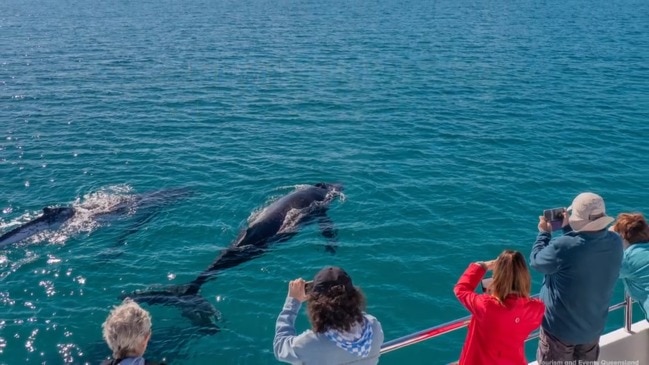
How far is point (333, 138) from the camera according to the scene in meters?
26.7

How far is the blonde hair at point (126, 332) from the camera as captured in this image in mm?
5785

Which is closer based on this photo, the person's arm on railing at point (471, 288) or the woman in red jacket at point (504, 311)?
the woman in red jacket at point (504, 311)

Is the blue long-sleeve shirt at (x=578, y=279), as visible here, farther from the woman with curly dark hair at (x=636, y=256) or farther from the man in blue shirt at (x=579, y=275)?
the woman with curly dark hair at (x=636, y=256)

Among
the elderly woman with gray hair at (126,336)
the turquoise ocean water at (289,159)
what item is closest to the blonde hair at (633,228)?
the turquoise ocean water at (289,159)

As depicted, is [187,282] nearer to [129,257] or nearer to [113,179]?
[129,257]

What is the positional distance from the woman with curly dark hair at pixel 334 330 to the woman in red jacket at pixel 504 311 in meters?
1.36

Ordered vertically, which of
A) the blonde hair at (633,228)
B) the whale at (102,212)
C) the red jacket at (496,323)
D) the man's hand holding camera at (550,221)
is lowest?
the whale at (102,212)

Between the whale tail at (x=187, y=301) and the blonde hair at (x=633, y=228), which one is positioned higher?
the blonde hair at (x=633, y=228)

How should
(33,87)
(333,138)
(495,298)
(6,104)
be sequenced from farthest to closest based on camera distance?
(33,87) < (6,104) < (333,138) < (495,298)

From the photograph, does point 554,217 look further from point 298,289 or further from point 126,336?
point 126,336

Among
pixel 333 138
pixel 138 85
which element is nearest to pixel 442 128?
pixel 333 138

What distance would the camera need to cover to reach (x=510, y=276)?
647cm

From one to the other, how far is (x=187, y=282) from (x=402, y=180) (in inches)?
363

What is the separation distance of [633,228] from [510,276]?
101 inches
